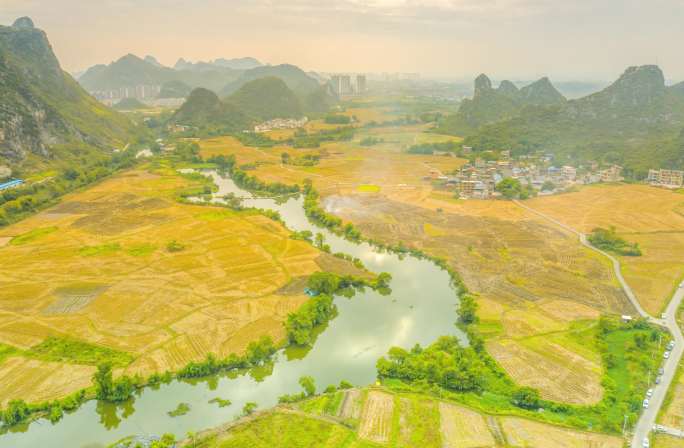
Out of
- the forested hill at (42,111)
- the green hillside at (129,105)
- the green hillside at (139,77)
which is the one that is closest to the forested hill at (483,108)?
the forested hill at (42,111)

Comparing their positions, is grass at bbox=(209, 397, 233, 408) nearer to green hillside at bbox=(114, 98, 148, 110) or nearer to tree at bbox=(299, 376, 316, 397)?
tree at bbox=(299, 376, 316, 397)

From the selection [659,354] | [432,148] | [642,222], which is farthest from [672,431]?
[432,148]

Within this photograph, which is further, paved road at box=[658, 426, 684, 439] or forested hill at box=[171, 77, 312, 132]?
forested hill at box=[171, 77, 312, 132]

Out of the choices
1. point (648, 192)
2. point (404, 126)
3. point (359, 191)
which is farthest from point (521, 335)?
point (404, 126)

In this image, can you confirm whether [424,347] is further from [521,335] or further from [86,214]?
[86,214]

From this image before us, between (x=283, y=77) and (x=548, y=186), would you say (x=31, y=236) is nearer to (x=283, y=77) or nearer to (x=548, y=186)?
(x=548, y=186)

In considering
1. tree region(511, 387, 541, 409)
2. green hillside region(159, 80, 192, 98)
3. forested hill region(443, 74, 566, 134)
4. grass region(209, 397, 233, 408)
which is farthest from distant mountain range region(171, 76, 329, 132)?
tree region(511, 387, 541, 409)
